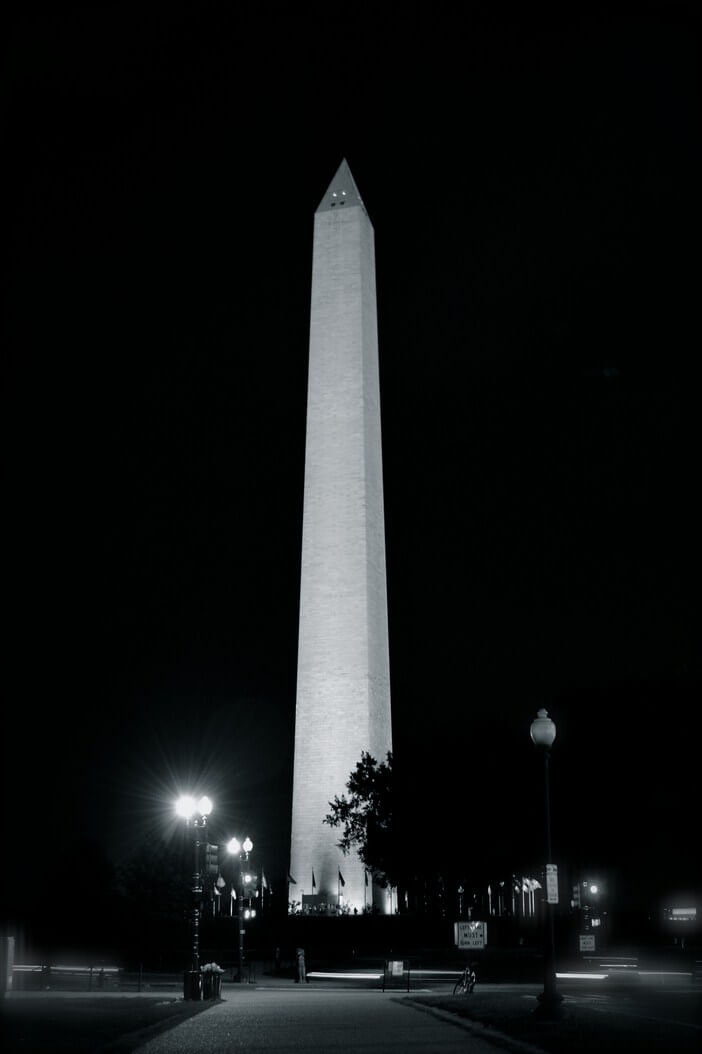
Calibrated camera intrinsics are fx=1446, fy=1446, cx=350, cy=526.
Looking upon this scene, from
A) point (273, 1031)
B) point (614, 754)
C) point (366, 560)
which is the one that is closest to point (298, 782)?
point (366, 560)

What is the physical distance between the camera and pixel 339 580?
216ft

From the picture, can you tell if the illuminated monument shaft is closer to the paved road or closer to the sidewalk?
the paved road

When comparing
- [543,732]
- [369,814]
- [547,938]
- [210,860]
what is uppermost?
[369,814]

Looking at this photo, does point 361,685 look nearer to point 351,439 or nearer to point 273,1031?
point 351,439

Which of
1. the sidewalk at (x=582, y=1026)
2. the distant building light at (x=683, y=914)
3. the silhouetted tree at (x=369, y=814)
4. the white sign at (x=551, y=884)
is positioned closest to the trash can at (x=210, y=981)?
the sidewalk at (x=582, y=1026)

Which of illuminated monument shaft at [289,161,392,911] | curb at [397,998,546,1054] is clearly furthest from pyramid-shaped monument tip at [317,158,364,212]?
curb at [397,998,546,1054]

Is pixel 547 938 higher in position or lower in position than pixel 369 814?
lower

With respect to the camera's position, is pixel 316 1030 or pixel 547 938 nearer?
pixel 316 1030

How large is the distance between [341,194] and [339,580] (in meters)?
19.6

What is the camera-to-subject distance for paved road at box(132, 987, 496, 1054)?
1792cm

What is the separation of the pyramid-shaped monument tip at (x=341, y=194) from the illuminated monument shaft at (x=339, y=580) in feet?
3.94

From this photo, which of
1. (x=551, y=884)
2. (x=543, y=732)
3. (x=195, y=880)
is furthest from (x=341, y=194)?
(x=551, y=884)

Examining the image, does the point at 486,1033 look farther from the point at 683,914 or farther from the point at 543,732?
the point at 683,914

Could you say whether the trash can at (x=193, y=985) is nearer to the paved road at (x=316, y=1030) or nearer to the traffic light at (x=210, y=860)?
the paved road at (x=316, y=1030)
